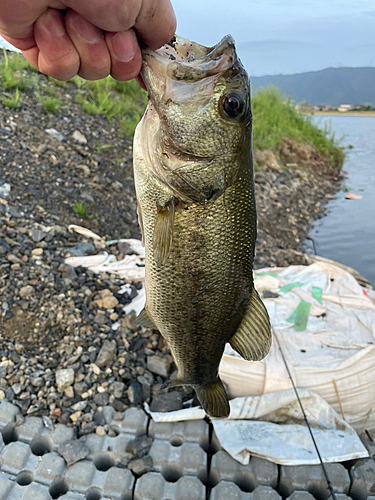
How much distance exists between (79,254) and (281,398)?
2.83 metres

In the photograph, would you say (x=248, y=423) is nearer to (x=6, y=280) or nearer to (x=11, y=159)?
(x=6, y=280)

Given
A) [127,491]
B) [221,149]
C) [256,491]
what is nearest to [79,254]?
[127,491]

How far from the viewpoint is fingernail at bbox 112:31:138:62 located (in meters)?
1.34

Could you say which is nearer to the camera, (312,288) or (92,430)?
(92,430)

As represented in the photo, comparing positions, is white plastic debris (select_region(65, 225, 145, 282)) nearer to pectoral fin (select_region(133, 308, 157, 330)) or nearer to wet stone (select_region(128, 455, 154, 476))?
wet stone (select_region(128, 455, 154, 476))

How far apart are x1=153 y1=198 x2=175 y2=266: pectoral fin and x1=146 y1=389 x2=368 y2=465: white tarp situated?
2088 mm

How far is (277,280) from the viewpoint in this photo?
16.3ft

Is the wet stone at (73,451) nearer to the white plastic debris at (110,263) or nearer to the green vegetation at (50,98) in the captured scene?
the white plastic debris at (110,263)

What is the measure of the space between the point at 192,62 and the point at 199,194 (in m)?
0.49

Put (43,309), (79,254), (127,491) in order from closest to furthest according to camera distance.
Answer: (127,491) < (43,309) < (79,254)

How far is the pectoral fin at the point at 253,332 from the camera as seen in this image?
5.53ft

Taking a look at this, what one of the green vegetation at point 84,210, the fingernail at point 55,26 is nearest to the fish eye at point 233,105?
the fingernail at point 55,26

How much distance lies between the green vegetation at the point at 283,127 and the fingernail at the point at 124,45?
10562mm

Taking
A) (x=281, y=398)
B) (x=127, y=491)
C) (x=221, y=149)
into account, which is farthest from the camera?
(x=281, y=398)
